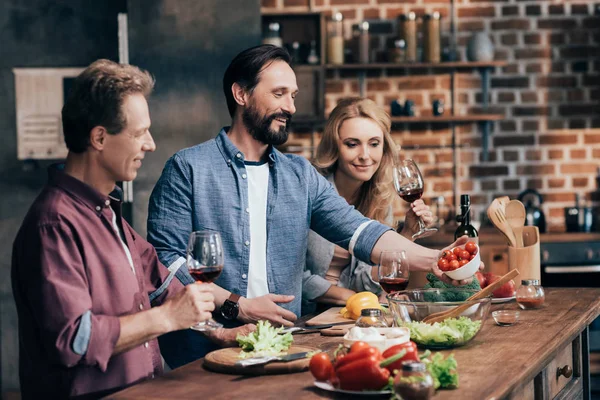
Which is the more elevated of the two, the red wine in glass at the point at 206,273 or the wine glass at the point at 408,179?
the wine glass at the point at 408,179

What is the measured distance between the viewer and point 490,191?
19.2ft

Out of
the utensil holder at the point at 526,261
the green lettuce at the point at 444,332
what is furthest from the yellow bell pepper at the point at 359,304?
the utensil holder at the point at 526,261

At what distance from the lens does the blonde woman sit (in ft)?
10.9

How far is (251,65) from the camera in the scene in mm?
2984

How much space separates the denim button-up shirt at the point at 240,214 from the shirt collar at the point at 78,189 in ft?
2.29

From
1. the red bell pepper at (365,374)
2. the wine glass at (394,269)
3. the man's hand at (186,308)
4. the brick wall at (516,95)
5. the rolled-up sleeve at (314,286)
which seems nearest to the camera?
the red bell pepper at (365,374)

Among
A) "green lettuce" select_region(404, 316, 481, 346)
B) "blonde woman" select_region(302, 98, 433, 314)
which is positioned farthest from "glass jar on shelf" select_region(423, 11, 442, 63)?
"green lettuce" select_region(404, 316, 481, 346)

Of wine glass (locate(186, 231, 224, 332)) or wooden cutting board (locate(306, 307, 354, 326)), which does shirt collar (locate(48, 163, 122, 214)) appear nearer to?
wine glass (locate(186, 231, 224, 332))

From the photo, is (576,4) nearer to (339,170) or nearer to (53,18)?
(339,170)

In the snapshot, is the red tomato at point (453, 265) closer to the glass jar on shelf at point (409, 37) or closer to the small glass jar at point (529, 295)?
the small glass jar at point (529, 295)

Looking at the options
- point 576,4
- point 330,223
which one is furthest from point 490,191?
point 330,223

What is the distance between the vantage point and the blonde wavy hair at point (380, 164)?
11.7 feet

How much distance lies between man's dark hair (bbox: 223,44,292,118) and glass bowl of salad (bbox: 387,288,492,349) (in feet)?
3.22

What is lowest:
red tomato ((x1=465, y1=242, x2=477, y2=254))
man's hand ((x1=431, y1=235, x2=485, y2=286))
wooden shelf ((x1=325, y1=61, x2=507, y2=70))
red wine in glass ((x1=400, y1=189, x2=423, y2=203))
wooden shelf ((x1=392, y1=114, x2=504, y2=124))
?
man's hand ((x1=431, y1=235, x2=485, y2=286))
